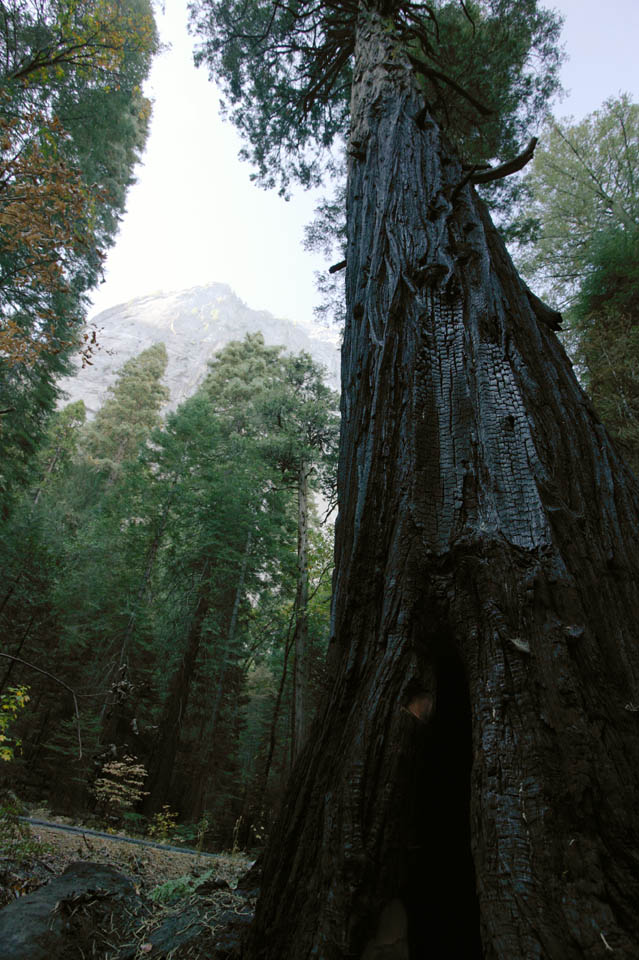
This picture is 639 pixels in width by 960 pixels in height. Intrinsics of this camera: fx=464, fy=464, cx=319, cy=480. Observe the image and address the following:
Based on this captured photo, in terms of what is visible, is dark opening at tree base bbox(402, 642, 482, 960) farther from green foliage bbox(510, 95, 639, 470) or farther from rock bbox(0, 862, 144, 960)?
green foliage bbox(510, 95, 639, 470)

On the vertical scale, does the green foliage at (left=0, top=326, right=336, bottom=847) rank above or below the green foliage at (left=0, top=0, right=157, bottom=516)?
below

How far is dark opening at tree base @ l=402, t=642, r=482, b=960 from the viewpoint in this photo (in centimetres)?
111

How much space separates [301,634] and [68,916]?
310 inches

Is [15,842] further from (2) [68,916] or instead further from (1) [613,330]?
(1) [613,330]

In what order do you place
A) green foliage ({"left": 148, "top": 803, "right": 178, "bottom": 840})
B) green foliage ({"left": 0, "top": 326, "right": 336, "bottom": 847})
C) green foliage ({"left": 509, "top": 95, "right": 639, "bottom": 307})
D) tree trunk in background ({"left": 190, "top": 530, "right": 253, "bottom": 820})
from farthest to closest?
1. green foliage ({"left": 509, "top": 95, "right": 639, "bottom": 307})
2. green foliage ({"left": 0, "top": 326, "right": 336, "bottom": 847})
3. tree trunk in background ({"left": 190, "top": 530, "right": 253, "bottom": 820})
4. green foliage ({"left": 148, "top": 803, "right": 178, "bottom": 840})

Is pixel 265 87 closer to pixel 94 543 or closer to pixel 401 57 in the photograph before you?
pixel 401 57

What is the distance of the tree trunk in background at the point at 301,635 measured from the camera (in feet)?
26.8

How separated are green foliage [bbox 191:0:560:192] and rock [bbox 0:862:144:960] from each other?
7.19 metres

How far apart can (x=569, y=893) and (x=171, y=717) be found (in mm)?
10282

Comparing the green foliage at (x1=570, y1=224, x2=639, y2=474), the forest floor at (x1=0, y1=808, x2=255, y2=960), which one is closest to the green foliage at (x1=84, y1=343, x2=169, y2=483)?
the green foliage at (x1=570, y1=224, x2=639, y2=474)

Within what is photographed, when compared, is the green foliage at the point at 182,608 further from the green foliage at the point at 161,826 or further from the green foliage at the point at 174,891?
the green foliage at the point at 174,891

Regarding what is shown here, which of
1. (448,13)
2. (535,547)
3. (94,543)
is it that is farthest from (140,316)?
(535,547)

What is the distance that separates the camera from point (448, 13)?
620cm

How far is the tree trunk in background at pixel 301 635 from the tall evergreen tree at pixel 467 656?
17.5 feet
